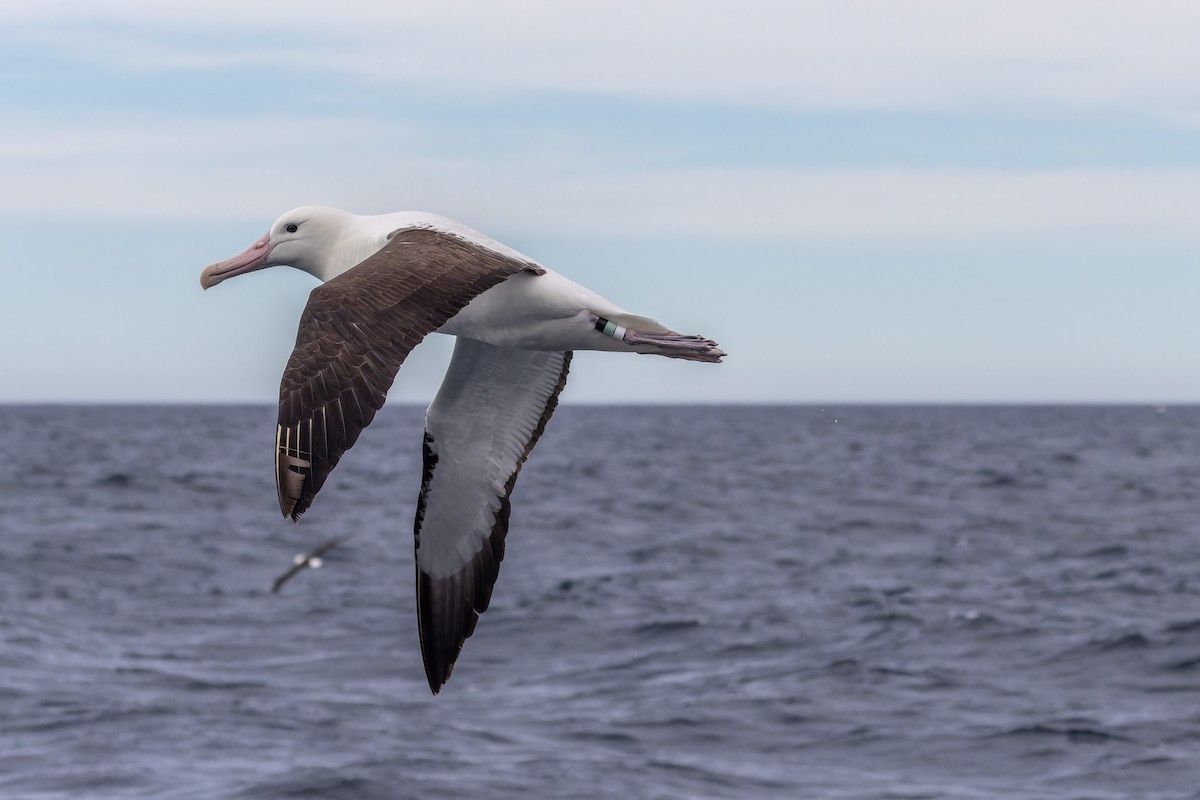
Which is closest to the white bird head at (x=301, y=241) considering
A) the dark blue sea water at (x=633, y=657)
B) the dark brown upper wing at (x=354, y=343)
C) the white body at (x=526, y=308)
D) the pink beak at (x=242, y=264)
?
the pink beak at (x=242, y=264)

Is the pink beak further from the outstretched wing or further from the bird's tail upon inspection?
the bird's tail

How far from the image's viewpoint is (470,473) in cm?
1011

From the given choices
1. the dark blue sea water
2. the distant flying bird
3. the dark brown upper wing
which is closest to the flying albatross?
the dark brown upper wing

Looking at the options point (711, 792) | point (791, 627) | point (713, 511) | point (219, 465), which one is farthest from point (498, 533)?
A: point (219, 465)

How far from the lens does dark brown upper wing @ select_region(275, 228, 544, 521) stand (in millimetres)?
5625

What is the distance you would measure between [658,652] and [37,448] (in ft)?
231

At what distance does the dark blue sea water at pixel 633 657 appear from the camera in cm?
1731

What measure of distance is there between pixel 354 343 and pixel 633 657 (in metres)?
17.6

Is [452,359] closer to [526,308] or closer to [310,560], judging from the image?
[526,308]

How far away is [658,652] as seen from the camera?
76.3 feet

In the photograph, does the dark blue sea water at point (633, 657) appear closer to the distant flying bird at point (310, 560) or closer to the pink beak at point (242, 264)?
the distant flying bird at point (310, 560)

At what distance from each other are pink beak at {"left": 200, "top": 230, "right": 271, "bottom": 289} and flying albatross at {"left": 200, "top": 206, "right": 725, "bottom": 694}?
0.01 meters

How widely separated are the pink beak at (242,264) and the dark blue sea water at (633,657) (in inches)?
365

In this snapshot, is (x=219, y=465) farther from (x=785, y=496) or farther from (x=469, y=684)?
(x=469, y=684)
